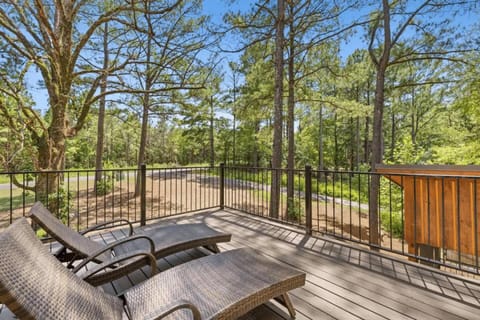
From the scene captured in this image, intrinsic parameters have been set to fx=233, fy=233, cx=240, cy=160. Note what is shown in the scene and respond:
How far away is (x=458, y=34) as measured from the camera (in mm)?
5723

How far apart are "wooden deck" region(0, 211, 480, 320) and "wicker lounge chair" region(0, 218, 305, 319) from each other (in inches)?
13.7

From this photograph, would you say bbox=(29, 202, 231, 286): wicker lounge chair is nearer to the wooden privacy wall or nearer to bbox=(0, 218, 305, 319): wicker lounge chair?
bbox=(0, 218, 305, 319): wicker lounge chair

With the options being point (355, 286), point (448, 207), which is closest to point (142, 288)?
point (355, 286)

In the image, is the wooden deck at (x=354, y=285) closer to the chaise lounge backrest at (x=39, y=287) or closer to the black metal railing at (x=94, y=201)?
the chaise lounge backrest at (x=39, y=287)

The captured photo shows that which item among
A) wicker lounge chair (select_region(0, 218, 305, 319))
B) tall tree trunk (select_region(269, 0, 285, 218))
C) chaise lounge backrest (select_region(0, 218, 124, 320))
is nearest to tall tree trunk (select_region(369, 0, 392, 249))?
tall tree trunk (select_region(269, 0, 285, 218))

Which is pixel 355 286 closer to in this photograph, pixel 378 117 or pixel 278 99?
pixel 278 99

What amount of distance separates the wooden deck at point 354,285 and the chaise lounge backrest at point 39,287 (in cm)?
85

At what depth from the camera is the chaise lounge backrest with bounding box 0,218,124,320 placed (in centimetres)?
A: 100

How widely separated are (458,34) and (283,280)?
7.58 m

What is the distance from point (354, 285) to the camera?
226 centimetres

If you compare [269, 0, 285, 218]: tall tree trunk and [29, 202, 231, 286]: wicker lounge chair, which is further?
[269, 0, 285, 218]: tall tree trunk

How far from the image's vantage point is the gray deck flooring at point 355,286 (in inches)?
73.4

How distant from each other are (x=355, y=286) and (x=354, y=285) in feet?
0.06

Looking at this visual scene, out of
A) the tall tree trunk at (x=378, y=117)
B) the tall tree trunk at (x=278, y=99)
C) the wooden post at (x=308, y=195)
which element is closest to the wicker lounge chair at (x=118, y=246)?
the wooden post at (x=308, y=195)
